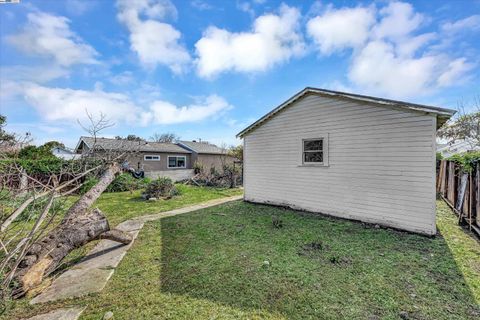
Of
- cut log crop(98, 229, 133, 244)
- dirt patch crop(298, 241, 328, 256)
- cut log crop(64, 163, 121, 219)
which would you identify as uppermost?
cut log crop(64, 163, 121, 219)

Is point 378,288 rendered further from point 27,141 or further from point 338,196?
point 27,141

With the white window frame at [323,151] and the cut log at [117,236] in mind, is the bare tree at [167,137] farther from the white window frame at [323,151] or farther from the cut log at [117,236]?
the cut log at [117,236]

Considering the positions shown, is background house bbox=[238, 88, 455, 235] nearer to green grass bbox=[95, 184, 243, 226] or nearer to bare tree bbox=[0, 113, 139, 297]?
green grass bbox=[95, 184, 243, 226]

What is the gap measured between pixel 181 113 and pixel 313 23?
16087 millimetres

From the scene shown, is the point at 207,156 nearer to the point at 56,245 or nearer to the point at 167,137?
the point at 56,245

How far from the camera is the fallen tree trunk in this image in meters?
3.03

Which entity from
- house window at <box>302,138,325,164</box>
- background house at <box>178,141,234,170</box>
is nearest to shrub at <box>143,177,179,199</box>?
house window at <box>302,138,325,164</box>

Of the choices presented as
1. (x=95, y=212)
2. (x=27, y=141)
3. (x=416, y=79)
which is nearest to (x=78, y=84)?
(x=27, y=141)

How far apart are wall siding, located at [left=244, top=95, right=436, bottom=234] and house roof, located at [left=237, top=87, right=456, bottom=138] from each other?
0.50 ft

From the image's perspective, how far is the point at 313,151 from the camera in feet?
24.0

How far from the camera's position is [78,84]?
10008 mm

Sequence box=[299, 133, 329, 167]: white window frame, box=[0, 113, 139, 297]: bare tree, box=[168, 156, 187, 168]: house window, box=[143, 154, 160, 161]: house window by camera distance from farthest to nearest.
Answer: box=[168, 156, 187, 168]: house window
box=[143, 154, 160, 161]: house window
box=[299, 133, 329, 167]: white window frame
box=[0, 113, 139, 297]: bare tree

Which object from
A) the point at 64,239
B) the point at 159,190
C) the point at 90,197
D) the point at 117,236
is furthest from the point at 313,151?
the point at 159,190

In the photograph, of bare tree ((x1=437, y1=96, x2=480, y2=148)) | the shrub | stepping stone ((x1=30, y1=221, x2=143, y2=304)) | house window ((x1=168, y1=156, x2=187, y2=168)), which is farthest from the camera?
house window ((x1=168, y1=156, x2=187, y2=168))
